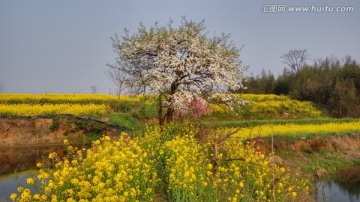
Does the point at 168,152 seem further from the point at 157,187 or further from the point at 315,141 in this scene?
the point at 315,141

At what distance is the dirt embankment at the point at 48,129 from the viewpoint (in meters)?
24.4

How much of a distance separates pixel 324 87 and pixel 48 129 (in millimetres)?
31114

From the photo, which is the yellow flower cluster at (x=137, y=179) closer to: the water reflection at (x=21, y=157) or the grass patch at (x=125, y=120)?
the water reflection at (x=21, y=157)

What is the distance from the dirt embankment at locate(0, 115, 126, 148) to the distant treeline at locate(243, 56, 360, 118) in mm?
18100

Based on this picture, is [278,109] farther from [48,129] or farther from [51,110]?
[48,129]

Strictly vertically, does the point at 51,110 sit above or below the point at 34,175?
above

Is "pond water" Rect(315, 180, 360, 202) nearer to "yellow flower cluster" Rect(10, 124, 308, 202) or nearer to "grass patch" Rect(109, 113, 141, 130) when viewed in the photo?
"yellow flower cluster" Rect(10, 124, 308, 202)

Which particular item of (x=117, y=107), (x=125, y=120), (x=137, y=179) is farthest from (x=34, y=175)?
(x=117, y=107)

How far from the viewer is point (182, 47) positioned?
18.5 meters

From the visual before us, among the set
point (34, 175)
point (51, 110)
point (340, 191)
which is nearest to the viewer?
point (34, 175)

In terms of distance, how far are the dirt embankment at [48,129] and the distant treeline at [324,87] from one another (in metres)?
18.1

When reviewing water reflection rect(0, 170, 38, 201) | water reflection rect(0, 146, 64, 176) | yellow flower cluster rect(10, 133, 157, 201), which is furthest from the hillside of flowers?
yellow flower cluster rect(10, 133, 157, 201)

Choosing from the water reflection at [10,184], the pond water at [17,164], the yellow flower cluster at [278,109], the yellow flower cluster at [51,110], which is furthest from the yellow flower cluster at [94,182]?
the yellow flower cluster at [278,109]

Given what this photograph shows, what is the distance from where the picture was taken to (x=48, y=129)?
25031 mm
